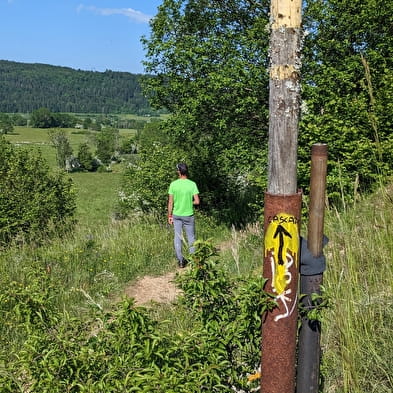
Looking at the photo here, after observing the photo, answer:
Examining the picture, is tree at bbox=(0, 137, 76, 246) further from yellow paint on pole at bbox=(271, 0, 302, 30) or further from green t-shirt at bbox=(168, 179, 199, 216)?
yellow paint on pole at bbox=(271, 0, 302, 30)

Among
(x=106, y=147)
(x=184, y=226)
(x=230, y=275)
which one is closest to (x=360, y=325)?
(x=230, y=275)

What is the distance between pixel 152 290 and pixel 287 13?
5.91 meters

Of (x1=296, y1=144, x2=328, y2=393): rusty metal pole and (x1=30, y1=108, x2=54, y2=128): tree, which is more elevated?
(x1=30, y1=108, x2=54, y2=128): tree

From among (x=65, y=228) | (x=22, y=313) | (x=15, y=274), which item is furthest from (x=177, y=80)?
(x=22, y=313)

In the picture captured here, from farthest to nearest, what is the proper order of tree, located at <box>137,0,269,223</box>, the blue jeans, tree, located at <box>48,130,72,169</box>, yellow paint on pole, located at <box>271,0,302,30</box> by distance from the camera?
tree, located at <box>48,130,72,169</box>, tree, located at <box>137,0,269,223</box>, the blue jeans, yellow paint on pole, located at <box>271,0,302,30</box>

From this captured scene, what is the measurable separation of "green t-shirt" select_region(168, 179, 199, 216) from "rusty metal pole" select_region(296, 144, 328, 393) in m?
5.59

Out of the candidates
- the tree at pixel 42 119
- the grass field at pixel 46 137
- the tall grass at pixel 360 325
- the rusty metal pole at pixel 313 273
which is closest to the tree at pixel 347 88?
the tall grass at pixel 360 325

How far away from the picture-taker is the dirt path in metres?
6.78

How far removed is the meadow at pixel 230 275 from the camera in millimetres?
2543

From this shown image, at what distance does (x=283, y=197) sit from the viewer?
2.00m

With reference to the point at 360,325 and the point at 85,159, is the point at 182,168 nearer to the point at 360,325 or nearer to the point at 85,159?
the point at 360,325

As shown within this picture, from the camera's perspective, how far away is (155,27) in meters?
13.7

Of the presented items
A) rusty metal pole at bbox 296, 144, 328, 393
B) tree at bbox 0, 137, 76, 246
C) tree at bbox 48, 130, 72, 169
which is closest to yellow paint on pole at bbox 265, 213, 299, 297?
rusty metal pole at bbox 296, 144, 328, 393

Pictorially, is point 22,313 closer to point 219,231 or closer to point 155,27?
point 219,231
